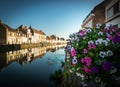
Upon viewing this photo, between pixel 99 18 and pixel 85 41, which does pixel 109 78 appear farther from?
pixel 99 18

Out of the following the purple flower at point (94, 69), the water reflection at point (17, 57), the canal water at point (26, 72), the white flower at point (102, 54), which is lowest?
the canal water at point (26, 72)

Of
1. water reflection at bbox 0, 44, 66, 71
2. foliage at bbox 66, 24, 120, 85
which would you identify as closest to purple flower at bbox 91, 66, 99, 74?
foliage at bbox 66, 24, 120, 85

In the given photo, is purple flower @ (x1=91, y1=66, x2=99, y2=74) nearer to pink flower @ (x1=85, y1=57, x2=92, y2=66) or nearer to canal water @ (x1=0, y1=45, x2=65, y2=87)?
pink flower @ (x1=85, y1=57, x2=92, y2=66)

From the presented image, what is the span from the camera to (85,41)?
517 centimetres

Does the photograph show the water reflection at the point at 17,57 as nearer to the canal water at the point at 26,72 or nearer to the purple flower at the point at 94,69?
the canal water at the point at 26,72

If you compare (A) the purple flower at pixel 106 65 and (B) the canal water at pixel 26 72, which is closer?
(A) the purple flower at pixel 106 65

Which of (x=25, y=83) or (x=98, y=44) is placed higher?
(x=98, y=44)

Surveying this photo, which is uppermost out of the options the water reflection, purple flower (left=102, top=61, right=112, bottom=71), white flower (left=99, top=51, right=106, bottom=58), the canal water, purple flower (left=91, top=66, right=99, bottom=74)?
white flower (left=99, top=51, right=106, bottom=58)

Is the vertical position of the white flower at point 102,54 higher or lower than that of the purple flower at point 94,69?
higher

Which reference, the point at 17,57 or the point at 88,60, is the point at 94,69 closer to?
the point at 88,60

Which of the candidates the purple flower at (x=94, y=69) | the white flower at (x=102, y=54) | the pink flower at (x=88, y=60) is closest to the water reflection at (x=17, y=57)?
the pink flower at (x=88, y=60)

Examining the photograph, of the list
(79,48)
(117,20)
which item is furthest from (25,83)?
(117,20)

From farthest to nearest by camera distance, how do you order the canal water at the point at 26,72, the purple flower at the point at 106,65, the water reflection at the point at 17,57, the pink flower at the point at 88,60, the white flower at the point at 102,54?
the water reflection at the point at 17,57 → the canal water at the point at 26,72 → the pink flower at the point at 88,60 → the white flower at the point at 102,54 → the purple flower at the point at 106,65

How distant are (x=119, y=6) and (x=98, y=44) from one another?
11.0m
